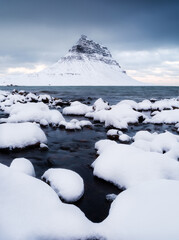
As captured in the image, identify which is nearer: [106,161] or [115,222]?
[115,222]

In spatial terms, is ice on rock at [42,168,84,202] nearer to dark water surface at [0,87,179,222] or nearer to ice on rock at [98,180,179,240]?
dark water surface at [0,87,179,222]

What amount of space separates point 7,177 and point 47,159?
3.14 meters

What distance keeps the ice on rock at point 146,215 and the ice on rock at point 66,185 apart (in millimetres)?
1055

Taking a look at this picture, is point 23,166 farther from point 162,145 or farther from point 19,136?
point 162,145

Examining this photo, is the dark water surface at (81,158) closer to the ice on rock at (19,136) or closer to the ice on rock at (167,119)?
the ice on rock at (19,136)

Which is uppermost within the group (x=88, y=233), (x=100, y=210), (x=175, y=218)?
(x=175, y=218)

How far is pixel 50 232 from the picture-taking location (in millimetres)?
2812

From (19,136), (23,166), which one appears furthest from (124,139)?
(23,166)

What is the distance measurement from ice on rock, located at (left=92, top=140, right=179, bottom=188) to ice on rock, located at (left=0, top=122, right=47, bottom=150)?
2.85 meters

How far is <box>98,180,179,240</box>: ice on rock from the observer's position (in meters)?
2.77

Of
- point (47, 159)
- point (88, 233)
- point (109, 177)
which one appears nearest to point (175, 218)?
point (88, 233)

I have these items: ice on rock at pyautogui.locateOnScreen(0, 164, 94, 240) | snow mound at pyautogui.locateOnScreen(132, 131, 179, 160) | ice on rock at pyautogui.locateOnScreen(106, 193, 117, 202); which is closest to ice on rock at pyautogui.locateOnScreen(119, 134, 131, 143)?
snow mound at pyautogui.locateOnScreen(132, 131, 179, 160)

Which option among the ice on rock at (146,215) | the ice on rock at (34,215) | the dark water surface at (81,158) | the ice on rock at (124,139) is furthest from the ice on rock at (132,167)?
the ice on rock at (124,139)

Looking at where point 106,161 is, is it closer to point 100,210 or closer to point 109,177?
point 109,177
